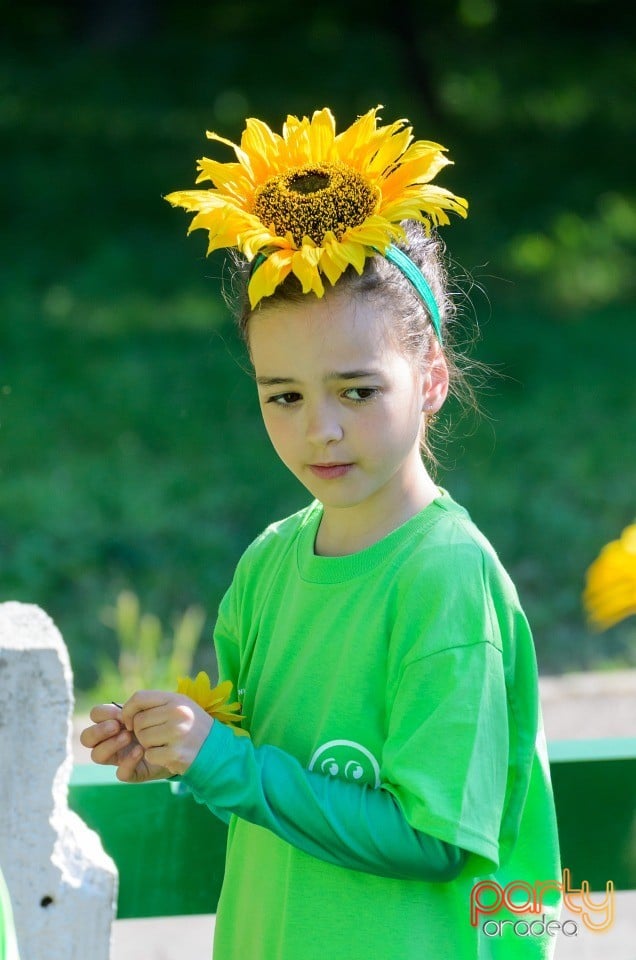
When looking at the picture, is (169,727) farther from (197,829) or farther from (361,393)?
(197,829)

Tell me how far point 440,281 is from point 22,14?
10.4 metres

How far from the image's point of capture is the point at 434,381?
6.10 ft

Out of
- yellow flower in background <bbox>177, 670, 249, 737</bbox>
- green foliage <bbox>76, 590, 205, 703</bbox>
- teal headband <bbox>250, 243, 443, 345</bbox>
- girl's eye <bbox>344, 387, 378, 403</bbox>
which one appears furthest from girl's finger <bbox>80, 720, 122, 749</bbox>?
green foliage <bbox>76, 590, 205, 703</bbox>

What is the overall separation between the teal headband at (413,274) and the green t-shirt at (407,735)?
26 cm

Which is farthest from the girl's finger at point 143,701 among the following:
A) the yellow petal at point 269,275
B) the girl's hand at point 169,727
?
the yellow petal at point 269,275

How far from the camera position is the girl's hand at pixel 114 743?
1726 millimetres

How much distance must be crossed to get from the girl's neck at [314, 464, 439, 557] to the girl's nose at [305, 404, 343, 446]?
123mm

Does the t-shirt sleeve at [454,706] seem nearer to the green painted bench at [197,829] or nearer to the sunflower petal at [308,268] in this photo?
the sunflower petal at [308,268]

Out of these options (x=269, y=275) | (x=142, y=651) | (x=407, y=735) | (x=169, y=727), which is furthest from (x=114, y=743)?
(x=142, y=651)

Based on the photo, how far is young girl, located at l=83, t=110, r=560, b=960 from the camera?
5.21ft

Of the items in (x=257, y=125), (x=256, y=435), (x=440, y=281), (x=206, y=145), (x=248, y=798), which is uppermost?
(x=206, y=145)

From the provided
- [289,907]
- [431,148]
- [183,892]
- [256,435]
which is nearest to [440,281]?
[431,148]

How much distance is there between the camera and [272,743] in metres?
1.78

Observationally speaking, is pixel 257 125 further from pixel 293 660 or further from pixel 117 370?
pixel 117 370
